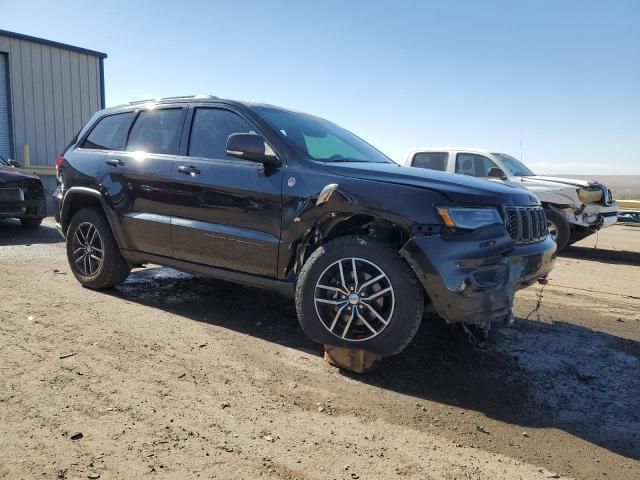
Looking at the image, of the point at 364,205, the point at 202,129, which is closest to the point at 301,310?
the point at 364,205

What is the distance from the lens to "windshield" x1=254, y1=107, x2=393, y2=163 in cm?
412

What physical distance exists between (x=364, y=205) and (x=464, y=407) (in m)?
1.39

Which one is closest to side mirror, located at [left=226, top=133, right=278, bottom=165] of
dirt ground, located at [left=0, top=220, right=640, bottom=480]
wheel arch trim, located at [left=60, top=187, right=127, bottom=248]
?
dirt ground, located at [left=0, top=220, right=640, bottom=480]

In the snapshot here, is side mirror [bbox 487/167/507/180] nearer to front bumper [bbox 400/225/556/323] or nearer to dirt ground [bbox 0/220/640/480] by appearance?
dirt ground [bbox 0/220/640/480]

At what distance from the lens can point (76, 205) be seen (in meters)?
5.44

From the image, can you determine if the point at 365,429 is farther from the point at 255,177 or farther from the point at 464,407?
the point at 255,177

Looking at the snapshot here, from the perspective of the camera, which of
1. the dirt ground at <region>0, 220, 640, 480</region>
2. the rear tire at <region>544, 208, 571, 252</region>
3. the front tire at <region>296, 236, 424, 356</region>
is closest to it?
the dirt ground at <region>0, 220, 640, 480</region>

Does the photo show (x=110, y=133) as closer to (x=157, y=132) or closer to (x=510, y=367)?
(x=157, y=132)

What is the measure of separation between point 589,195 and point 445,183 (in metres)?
6.97

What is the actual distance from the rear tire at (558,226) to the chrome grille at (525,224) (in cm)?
536

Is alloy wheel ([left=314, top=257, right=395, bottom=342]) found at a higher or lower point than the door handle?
lower

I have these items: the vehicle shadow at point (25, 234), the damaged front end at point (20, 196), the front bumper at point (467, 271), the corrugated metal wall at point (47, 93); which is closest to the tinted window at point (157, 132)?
the front bumper at point (467, 271)

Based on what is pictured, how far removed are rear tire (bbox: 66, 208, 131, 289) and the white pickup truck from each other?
6.24m

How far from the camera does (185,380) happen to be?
10.8 ft
